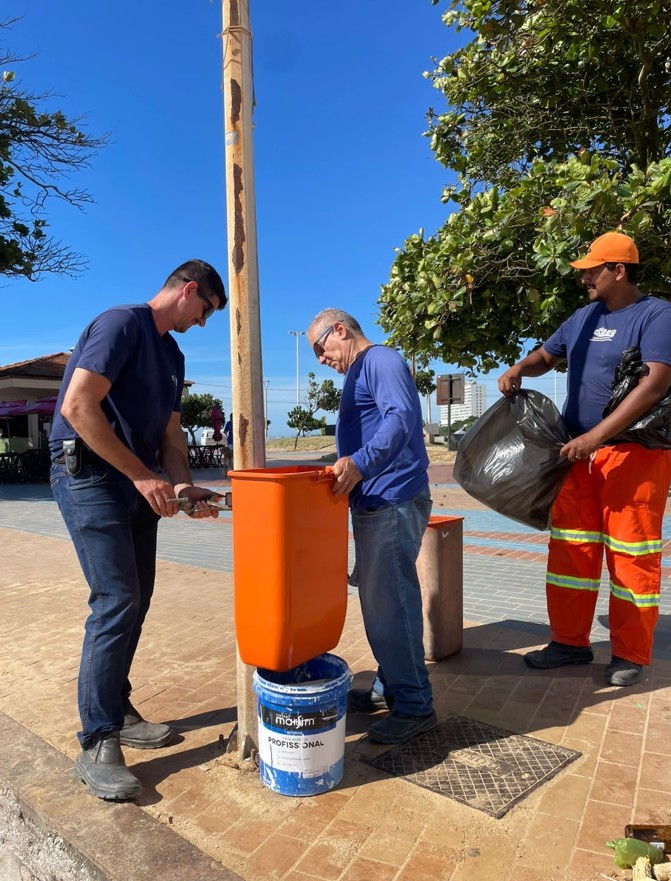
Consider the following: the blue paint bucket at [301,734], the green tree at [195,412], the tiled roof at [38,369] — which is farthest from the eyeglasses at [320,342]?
the green tree at [195,412]

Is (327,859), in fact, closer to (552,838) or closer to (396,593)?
(552,838)

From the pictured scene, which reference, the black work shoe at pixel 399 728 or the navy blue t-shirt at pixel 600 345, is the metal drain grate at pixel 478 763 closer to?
the black work shoe at pixel 399 728

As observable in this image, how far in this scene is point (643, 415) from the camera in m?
3.02

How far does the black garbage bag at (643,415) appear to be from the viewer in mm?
3023

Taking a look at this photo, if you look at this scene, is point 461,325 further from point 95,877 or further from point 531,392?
point 95,877

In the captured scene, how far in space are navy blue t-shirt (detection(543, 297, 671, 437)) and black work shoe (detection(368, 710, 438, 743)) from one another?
5.58 ft

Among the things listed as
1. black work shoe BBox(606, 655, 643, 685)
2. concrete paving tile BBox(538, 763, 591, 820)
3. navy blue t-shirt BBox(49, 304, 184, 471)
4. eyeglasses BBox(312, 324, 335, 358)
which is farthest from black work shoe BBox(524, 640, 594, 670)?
navy blue t-shirt BBox(49, 304, 184, 471)

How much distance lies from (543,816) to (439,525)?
159cm

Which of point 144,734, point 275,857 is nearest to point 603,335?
point 275,857

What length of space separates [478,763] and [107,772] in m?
1.43

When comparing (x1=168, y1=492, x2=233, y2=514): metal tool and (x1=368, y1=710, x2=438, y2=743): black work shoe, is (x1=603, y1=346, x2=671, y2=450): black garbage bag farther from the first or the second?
(x1=168, y1=492, x2=233, y2=514): metal tool

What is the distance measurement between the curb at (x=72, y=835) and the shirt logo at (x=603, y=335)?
2814mm

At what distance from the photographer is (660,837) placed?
78.1 inches

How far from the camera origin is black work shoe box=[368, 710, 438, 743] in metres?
2.69
